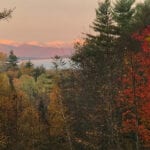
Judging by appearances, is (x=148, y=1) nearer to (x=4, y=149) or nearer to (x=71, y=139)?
(x=71, y=139)

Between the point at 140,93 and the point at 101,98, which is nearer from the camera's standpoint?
the point at 140,93

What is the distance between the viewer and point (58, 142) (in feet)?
226

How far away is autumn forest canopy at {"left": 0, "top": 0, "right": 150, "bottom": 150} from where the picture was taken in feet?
141

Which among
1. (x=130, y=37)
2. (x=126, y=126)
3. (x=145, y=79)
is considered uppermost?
(x=130, y=37)

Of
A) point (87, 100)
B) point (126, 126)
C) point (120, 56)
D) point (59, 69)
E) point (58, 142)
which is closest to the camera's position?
point (126, 126)

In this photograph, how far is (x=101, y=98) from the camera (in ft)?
150

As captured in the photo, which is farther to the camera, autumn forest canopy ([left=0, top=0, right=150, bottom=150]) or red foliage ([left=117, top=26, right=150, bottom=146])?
autumn forest canopy ([left=0, top=0, right=150, bottom=150])

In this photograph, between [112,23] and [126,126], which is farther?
[112,23]

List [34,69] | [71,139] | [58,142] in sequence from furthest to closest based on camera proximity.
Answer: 1. [34,69]
2. [58,142]
3. [71,139]

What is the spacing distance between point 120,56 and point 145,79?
171 inches

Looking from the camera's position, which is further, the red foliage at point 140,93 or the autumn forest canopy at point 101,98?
the autumn forest canopy at point 101,98

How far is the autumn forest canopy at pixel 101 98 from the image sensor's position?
4303cm

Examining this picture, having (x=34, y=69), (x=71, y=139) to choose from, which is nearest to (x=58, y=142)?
(x=71, y=139)

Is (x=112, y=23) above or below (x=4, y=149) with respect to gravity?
above
